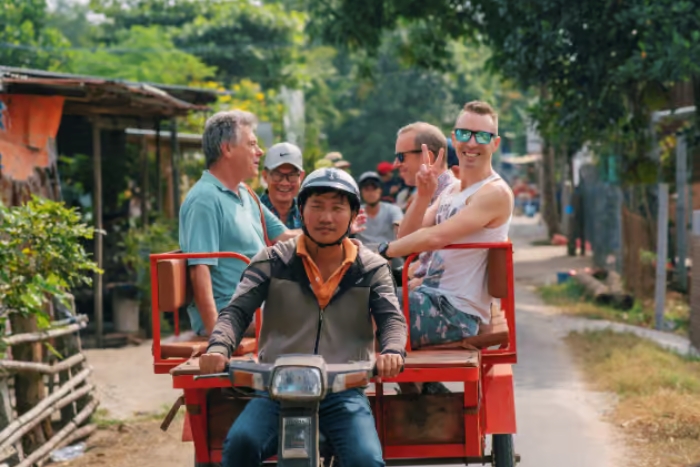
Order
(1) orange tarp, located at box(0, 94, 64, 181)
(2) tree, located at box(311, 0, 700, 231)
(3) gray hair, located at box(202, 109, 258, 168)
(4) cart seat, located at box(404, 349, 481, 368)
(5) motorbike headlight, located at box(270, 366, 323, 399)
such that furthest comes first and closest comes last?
(2) tree, located at box(311, 0, 700, 231) → (1) orange tarp, located at box(0, 94, 64, 181) → (3) gray hair, located at box(202, 109, 258, 168) → (4) cart seat, located at box(404, 349, 481, 368) → (5) motorbike headlight, located at box(270, 366, 323, 399)

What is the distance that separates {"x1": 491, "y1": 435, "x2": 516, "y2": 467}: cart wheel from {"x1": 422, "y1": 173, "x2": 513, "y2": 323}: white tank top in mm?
551

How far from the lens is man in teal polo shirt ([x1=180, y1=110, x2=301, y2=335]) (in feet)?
17.2

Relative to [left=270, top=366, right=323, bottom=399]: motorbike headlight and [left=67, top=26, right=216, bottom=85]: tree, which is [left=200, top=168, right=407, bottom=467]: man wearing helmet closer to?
[left=270, top=366, right=323, bottom=399]: motorbike headlight

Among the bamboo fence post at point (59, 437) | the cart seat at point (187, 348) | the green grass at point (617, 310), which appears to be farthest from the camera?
the green grass at point (617, 310)

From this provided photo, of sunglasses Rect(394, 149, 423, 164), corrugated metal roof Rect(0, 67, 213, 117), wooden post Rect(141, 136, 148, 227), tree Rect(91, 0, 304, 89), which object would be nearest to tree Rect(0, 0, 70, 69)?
wooden post Rect(141, 136, 148, 227)

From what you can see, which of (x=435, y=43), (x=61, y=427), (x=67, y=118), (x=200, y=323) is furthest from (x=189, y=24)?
(x=200, y=323)

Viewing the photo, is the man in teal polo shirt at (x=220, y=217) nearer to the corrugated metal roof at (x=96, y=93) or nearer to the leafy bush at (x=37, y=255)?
the leafy bush at (x=37, y=255)

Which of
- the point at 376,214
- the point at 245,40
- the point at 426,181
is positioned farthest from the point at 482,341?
the point at 245,40

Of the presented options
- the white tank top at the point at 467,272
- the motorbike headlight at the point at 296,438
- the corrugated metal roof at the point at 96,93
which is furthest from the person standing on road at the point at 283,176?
the corrugated metal roof at the point at 96,93

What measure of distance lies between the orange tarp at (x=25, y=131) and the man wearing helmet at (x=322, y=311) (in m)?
7.04

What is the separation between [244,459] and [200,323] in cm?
161

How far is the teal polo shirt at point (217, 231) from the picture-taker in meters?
5.27

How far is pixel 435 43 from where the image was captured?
65.1 ft

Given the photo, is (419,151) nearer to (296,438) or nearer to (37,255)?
(37,255)
